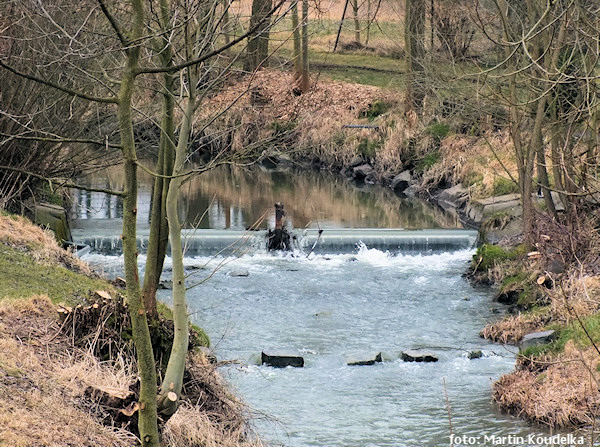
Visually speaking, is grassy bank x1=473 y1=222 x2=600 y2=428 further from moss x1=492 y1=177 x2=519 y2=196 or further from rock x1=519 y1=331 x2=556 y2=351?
moss x1=492 y1=177 x2=519 y2=196

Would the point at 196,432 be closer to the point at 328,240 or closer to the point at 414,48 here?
the point at 328,240

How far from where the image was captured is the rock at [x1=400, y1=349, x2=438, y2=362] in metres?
9.70

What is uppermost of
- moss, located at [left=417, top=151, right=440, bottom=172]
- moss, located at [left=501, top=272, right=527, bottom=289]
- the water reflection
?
moss, located at [left=417, top=151, right=440, bottom=172]

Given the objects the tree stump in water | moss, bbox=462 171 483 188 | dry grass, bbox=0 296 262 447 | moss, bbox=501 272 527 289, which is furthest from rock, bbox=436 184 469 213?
dry grass, bbox=0 296 262 447

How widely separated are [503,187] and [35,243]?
10962mm

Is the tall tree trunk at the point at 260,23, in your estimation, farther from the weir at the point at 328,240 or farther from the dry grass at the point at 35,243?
the weir at the point at 328,240

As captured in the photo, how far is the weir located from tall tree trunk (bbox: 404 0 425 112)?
2.70 meters

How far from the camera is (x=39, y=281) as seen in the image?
8219mm

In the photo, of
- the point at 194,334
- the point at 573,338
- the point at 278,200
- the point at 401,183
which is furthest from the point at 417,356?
the point at 401,183

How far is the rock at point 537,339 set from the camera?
9586mm

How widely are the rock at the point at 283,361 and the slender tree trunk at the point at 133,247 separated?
4.91m

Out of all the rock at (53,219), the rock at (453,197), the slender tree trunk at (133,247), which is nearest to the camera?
the slender tree trunk at (133,247)

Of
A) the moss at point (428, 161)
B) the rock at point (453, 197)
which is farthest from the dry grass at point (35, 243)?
the moss at point (428, 161)

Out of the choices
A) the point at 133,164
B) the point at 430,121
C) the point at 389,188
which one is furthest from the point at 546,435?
the point at 430,121
